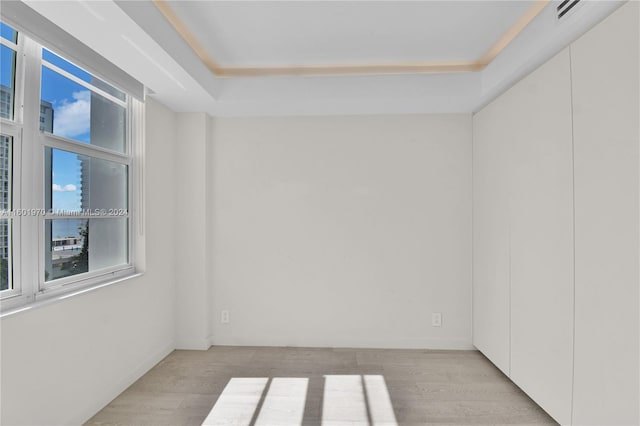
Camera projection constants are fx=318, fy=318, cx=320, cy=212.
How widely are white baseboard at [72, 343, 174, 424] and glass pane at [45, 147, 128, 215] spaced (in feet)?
4.30

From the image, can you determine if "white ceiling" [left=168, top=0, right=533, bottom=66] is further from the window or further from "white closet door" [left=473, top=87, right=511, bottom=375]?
the window

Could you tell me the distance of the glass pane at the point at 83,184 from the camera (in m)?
2.01

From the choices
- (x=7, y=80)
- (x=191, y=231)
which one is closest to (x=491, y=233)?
(x=191, y=231)

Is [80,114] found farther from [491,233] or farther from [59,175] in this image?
[491,233]

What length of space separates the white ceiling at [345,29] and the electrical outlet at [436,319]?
247cm

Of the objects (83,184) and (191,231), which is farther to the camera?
(191,231)

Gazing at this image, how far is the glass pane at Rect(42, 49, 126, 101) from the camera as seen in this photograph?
6.61 feet

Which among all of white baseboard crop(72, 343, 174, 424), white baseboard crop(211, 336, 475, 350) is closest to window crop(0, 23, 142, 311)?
white baseboard crop(72, 343, 174, 424)

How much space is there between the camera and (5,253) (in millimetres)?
1726

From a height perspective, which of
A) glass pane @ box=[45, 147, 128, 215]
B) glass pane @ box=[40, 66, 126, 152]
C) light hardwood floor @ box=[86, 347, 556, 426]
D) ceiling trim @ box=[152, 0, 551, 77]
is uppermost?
ceiling trim @ box=[152, 0, 551, 77]

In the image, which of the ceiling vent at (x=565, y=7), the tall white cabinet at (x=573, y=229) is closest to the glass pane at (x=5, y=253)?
the tall white cabinet at (x=573, y=229)

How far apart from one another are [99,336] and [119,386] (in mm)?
501

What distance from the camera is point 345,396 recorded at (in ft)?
7.98

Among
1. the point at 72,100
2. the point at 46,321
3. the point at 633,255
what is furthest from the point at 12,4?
the point at 633,255
